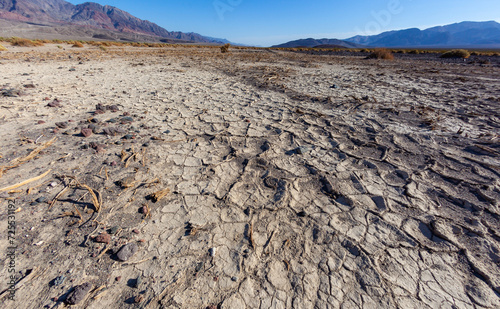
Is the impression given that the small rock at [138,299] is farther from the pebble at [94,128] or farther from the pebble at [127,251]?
the pebble at [94,128]

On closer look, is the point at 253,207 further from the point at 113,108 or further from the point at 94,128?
the point at 113,108

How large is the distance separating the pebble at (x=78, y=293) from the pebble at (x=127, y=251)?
203 mm

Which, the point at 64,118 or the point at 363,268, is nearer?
the point at 363,268

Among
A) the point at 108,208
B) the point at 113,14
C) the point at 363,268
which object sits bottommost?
the point at 363,268

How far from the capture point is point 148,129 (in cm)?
321

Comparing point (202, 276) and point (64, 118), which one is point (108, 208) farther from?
point (64, 118)

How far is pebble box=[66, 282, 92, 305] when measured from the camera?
3.71ft

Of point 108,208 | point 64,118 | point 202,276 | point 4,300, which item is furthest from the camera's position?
point 64,118

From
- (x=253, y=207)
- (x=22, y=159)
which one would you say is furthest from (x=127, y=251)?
(x=22, y=159)

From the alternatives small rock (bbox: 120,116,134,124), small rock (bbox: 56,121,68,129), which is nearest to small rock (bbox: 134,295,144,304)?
small rock (bbox: 120,116,134,124)

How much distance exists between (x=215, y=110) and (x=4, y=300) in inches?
137

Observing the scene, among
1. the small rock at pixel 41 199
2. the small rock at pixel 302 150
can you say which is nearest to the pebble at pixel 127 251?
the small rock at pixel 41 199

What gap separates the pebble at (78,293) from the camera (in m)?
1.13

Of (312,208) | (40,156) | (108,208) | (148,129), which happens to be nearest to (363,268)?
(312,208)
